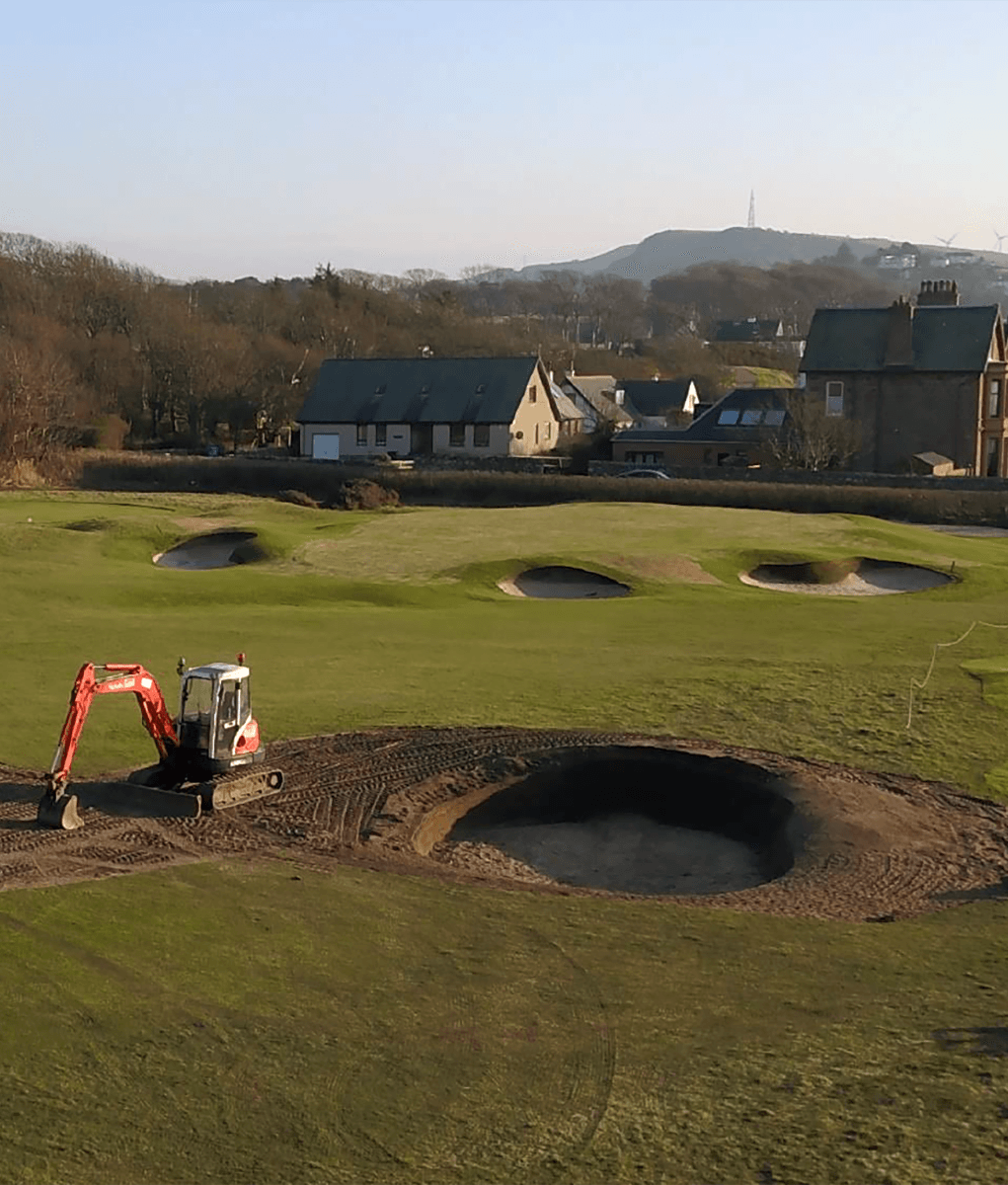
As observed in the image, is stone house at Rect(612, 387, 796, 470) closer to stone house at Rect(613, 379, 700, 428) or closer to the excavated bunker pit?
stone house at Rect(613, 379, 700, 428)

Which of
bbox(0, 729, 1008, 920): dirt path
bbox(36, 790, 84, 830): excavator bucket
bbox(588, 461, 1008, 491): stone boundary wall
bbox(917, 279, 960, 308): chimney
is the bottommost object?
bbox(0, 729, 1008, 920): dirt path

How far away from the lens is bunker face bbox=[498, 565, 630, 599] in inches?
1827

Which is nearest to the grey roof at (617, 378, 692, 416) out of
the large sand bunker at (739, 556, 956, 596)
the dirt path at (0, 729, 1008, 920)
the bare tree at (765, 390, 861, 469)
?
the bare tree at (765, 390, 861, 469)

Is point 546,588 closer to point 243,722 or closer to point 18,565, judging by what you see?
point 18,565

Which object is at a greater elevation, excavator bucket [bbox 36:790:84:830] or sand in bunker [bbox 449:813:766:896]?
excavator bucket [bbox 36:790:84:830]

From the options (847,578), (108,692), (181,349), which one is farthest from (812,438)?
(108,692)

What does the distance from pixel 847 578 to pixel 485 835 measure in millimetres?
29255

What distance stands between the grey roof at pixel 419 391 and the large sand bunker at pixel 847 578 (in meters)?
46.3

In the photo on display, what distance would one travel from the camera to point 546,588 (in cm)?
4697

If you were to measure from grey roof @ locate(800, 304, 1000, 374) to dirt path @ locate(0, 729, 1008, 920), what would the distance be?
65.4 meters

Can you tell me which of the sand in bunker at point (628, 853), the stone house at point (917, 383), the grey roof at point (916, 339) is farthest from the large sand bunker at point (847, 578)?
the grey roof at point (916, 339)

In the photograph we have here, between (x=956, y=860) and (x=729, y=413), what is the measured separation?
73.2m

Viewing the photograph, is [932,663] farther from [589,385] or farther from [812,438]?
[589,385]

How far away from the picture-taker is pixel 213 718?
22.7 m
